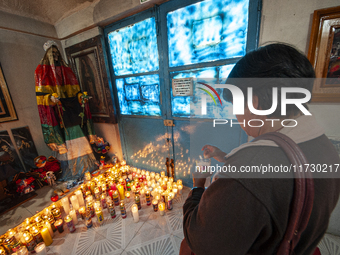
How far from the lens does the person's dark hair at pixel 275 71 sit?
21.6 inches

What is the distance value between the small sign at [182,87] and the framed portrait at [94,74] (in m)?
1.37

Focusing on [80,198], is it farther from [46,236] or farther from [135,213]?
[135,213]

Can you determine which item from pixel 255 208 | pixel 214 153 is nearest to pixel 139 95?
pixel 214 153

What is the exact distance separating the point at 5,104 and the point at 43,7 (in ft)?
6.16

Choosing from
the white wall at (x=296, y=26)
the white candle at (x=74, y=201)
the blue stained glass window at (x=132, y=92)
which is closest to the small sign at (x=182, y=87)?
the blue stained glass window at (x=132, y=92)

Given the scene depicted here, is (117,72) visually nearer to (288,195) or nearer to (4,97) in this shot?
(4,97)

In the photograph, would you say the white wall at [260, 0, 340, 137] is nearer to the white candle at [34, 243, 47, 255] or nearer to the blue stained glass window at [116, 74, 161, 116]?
the blue stained glass window at [116, 74, 161, 116]

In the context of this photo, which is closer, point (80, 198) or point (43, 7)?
point (80, 198)

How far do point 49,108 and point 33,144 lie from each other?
1.13 metres

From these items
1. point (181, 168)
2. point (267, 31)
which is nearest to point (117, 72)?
point (181, 168)

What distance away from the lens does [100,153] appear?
3.08 m

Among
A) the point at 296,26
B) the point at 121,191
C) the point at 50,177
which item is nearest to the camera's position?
the point at 296,26

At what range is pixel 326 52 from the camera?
1.30 m

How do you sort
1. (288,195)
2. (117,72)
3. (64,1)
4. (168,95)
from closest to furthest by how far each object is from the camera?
1. (288,195)
2. (168,95)
3. (64,1)
4. (117,72)
